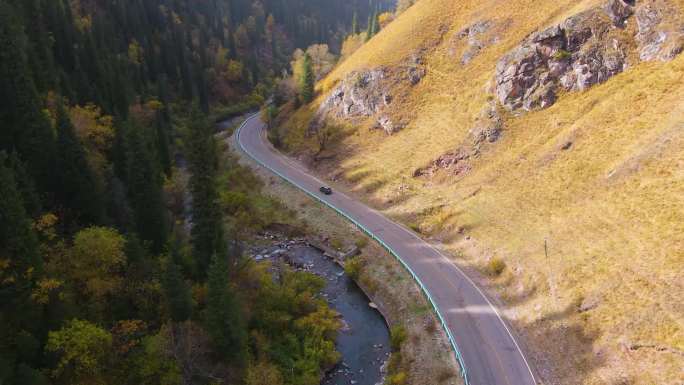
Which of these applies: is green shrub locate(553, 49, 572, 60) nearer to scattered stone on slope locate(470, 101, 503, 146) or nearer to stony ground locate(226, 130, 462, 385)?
scattered stone on slope locate(470, 101, 503, 146)

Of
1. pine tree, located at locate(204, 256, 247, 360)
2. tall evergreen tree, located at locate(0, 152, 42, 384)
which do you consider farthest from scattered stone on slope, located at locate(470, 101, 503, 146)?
tall evergreen tree, located at locate(0, 152, 42, 384)

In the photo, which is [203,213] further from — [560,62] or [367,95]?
[560,62]

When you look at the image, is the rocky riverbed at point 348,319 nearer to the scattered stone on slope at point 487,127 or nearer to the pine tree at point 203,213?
the pine tree at point 203,213

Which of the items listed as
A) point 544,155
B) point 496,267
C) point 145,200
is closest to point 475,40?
point 544,155

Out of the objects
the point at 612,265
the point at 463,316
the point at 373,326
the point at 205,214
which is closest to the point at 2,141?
the point at 205,214

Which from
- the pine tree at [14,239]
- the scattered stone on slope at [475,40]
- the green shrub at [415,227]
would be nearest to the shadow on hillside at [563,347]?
the green shrub at [415,227]
